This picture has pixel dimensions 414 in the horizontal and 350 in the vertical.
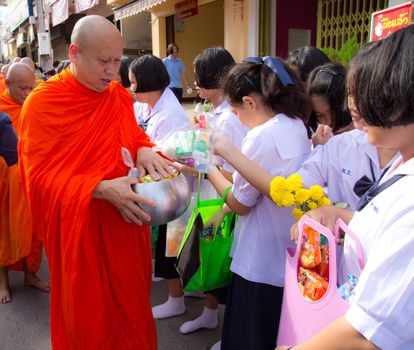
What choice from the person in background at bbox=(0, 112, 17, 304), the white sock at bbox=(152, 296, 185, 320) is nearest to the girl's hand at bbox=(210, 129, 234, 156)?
the white sock at bbox=(152, 296, 185, 320)

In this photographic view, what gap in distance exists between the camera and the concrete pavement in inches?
95.0

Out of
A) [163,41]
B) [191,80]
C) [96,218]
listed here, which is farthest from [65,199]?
[191,80]

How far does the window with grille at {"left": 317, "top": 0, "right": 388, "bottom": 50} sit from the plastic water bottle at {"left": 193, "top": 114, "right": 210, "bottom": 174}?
520 cm

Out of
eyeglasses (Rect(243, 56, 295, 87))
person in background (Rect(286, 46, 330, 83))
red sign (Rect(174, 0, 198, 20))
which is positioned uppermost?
red sign (Rect(174, 0, 198, 20))

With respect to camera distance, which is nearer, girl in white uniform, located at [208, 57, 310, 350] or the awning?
girl in white uniform, located at [208, 57, 310, 350]

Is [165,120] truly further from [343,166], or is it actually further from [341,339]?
[341,339]

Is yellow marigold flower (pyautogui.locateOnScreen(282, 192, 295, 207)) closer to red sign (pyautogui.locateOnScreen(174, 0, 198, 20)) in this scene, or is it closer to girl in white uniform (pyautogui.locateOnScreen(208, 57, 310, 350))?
girl in white uniform (pyautogui.locateOnScreen(208, 57, 310, 350))

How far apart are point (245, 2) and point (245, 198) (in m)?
6.64

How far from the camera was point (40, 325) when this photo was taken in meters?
2.63

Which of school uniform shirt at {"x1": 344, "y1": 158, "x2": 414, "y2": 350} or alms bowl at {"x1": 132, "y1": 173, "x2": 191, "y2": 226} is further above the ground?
school uniform shirt at {"x1": 344, "y1": 158, "x2": 414, "y2": 350}

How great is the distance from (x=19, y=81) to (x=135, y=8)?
8.19 meters

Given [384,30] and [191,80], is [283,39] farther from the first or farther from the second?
[191,80]

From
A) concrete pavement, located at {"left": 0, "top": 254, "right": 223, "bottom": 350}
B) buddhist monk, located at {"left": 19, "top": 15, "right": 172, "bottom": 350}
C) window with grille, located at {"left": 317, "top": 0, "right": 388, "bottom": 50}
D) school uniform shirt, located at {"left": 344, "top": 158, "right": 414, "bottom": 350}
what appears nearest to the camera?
school uniform shirt, located at {"left": 344, "top": 158, "right": 414, "bottom": 350}

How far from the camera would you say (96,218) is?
69.2 inches
